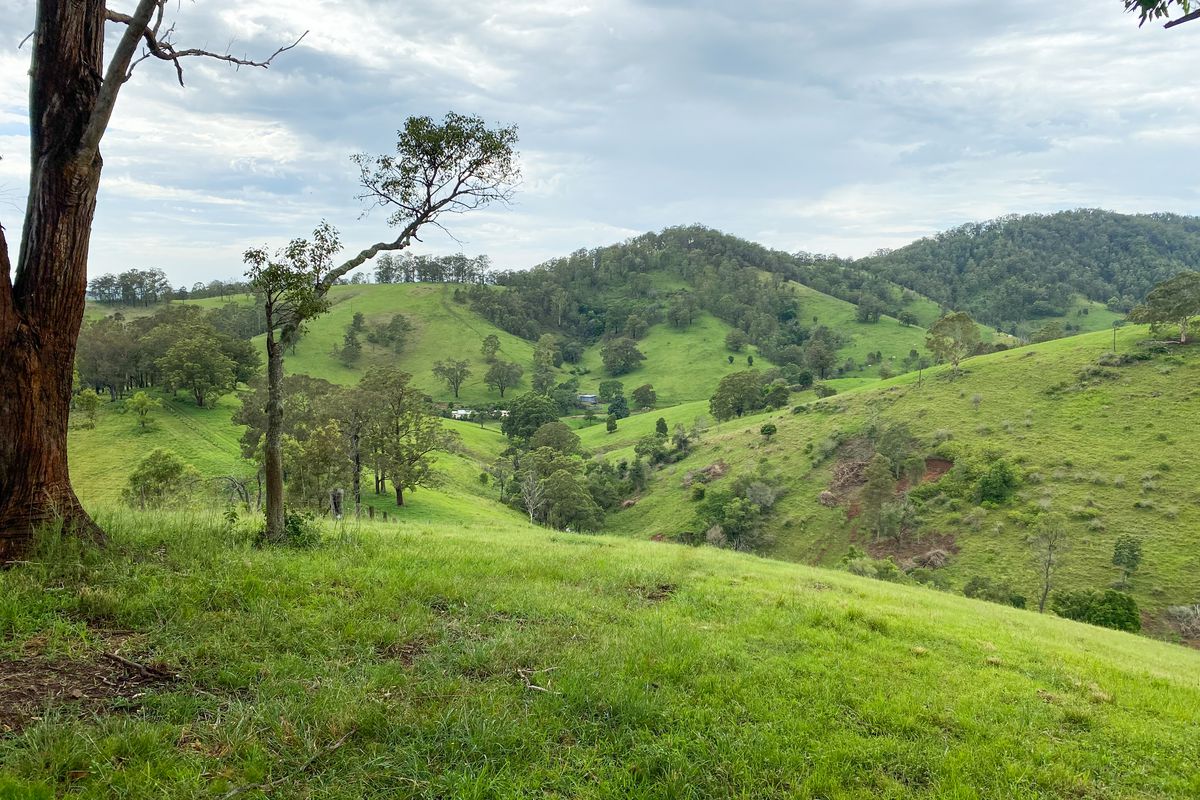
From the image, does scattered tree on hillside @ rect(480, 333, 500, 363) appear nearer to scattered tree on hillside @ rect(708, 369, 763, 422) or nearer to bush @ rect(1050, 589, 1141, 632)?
scattered tree on hillside @ rect(708, 369, 763, 422)

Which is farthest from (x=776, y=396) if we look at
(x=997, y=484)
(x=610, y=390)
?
(x=997, y=484)

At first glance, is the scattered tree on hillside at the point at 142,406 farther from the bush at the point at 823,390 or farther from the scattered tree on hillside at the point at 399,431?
the bush at the point at 823,390

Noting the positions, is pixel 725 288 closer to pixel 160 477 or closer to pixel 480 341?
pixel 480 341

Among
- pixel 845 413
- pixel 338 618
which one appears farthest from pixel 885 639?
pixel 845 413

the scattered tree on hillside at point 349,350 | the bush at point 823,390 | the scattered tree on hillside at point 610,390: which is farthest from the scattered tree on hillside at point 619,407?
the scattered tree on hillside at point 349,350

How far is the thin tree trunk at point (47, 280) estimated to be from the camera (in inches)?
263

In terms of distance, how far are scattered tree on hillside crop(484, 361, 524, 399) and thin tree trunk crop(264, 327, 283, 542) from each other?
108 meters

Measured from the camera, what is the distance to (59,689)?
15.4ft

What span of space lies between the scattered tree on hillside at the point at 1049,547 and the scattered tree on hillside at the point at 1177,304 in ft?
111

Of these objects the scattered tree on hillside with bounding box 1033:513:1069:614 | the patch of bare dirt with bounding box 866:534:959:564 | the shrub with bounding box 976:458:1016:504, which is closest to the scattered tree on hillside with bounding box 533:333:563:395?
the patch of bare dirt with bounding box 866:534:959:564

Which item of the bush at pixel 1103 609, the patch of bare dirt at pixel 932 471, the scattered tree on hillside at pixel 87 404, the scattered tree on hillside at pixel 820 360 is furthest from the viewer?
the scattered tree on hillside at pixel 820 360

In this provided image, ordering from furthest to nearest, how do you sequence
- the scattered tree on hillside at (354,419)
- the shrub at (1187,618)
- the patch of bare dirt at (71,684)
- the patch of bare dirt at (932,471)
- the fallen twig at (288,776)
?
the patch of bare dirt at (932,471) < the scattered tree on hillside at (354,419) < the shrub at (1187,618) < the patch of bare dirt at (71,684) < the fallen twig at (288,776)

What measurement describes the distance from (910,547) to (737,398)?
144 feet

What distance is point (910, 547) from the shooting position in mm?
47625
